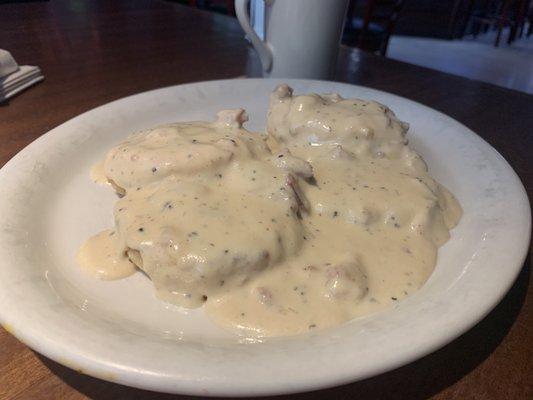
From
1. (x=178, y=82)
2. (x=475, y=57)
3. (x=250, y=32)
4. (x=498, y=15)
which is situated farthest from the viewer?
(x=498, y=15)

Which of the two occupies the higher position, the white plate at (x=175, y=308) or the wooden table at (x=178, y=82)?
the white plate at (x=175, y=308)

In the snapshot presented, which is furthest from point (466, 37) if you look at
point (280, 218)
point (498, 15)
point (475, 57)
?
point (280, 218)

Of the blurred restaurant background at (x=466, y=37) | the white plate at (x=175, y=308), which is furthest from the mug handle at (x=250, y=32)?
the blurred restaurant background at (x=466, y=37)

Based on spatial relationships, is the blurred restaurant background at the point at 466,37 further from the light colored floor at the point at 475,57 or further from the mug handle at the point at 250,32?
the mug handle at the point at 250,32

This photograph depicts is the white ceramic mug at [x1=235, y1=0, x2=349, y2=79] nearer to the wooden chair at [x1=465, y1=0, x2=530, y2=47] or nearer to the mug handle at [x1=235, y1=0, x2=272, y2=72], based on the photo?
the mug handle at [x1=235, y1=0, x2=272, y2=72]

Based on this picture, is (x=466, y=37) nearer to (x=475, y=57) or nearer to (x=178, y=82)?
(x=475, y=57)

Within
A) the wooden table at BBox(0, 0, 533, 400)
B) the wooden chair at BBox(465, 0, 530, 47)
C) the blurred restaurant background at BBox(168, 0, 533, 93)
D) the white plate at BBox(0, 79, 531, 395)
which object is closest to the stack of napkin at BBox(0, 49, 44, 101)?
the wooden table at BBox(0, 0, 533, 400)
